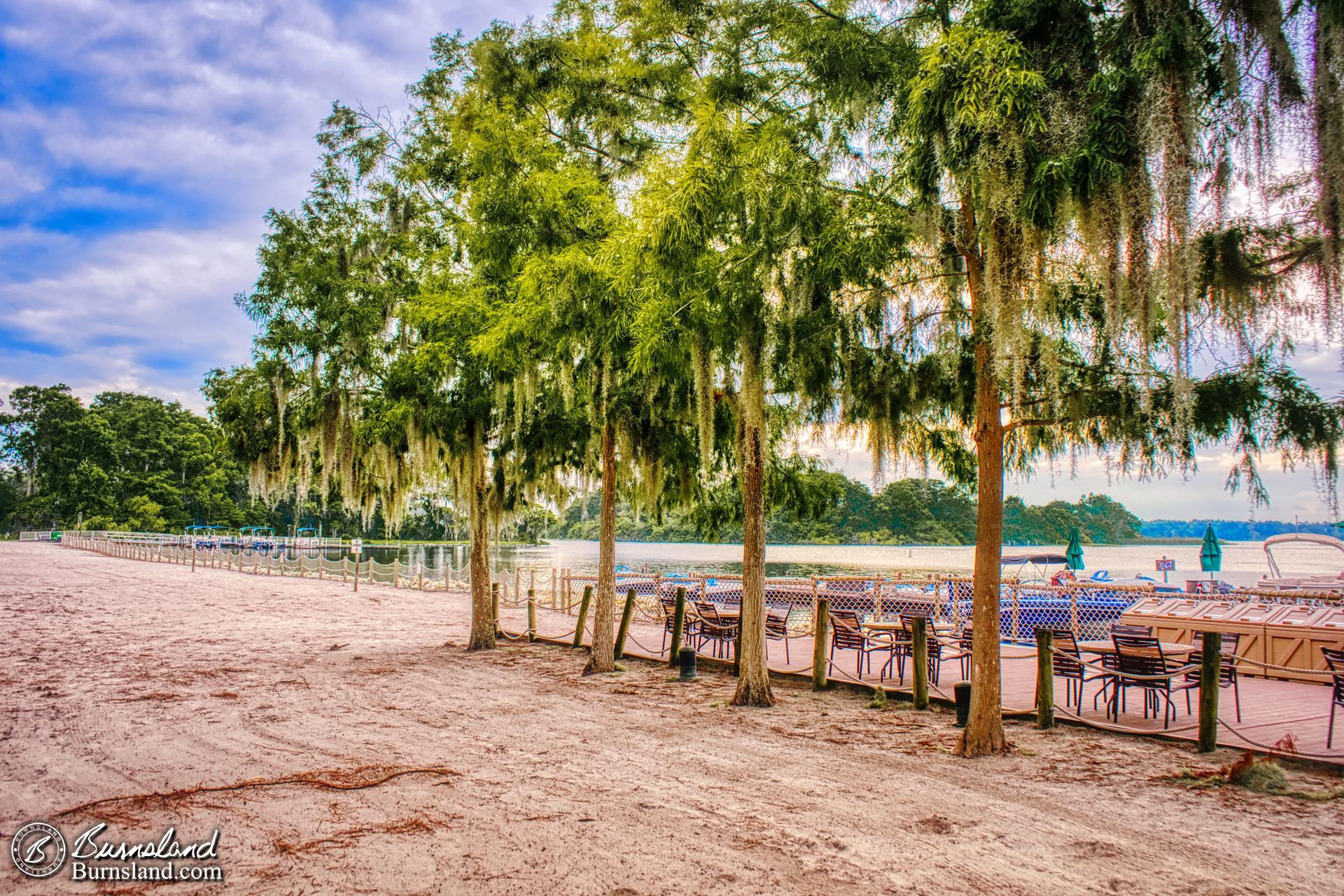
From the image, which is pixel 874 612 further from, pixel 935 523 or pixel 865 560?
pixel 935 523

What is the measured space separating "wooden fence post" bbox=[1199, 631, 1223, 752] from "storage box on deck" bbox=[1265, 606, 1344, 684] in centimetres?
440

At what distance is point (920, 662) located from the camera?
28.4ft

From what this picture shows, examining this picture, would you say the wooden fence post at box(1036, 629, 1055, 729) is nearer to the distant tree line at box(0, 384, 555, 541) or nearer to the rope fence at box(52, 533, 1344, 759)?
the rope fence at box(52, 533, 1344, 759)

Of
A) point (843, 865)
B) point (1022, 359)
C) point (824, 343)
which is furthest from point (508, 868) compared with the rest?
point (824, 343)

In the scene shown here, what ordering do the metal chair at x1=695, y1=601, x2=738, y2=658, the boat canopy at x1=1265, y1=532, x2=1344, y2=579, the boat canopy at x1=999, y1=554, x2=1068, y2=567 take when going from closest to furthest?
the metal chair at x1=695, y1=601, x2=738, y2=658 < the boat canopy at x1=1265, y1=532, x2=1344, y2=579 < the boat canopy at x1=999, y1=554, x2=1068, y2=567

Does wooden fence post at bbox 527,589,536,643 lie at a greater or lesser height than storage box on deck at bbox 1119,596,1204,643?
lesser

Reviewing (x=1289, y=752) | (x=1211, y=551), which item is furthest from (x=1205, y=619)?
(x=1211, y=551)

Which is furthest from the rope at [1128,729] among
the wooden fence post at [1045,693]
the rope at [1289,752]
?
the rope at [1289,752]

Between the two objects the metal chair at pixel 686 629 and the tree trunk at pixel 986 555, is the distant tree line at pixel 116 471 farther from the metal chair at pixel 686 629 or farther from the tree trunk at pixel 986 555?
the tree trunk at pixel 986 555

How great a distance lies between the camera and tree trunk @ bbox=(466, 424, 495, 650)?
13.4m

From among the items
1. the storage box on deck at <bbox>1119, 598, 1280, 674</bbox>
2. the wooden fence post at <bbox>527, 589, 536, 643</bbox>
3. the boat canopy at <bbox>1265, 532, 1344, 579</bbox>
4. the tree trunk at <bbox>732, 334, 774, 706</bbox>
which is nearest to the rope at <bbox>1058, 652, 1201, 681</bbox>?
the storage box on deck at <bbox>1119, 598, 1280, 674</bbox>

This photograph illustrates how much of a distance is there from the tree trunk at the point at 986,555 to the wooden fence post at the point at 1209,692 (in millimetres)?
1862

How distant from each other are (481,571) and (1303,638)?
43.8ft

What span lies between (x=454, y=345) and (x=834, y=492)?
247 inches
